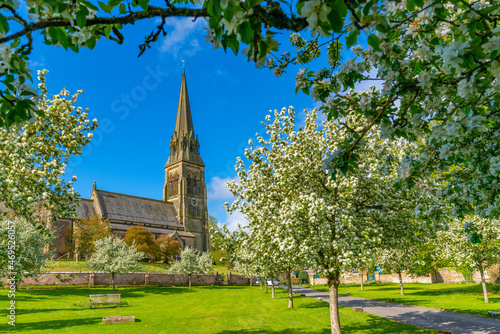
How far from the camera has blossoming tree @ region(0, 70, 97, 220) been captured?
11203mm

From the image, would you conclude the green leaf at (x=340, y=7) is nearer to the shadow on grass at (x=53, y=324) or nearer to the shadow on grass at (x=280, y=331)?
the shadow on grass at (x=280, y=331)

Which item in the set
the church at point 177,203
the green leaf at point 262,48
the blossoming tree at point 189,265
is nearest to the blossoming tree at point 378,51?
the green leaf at point 262,48

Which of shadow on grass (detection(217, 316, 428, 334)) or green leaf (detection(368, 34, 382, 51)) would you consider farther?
shadow on grass (detection(217, 316, 428, 334))

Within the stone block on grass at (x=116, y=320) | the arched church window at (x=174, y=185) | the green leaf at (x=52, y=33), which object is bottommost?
the stone block on grass at (x=116, y=320)

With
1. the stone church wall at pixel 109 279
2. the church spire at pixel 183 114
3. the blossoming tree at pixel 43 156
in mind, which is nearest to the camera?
the blossoming tree at pixel 43 156

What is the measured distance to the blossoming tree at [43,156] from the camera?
36.8ft

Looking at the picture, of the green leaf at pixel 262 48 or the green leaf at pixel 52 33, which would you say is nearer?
the green leaf at pixel 262 48

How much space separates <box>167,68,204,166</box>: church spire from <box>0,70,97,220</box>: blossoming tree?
9275cm

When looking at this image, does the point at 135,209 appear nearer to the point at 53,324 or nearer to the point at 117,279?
the point at 117,279

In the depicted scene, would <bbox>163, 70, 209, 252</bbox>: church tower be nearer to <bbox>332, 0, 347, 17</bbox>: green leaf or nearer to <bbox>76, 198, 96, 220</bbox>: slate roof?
<bbox>76, 198, 96, 220</bbox>: slate roof

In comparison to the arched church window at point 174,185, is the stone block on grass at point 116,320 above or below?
below

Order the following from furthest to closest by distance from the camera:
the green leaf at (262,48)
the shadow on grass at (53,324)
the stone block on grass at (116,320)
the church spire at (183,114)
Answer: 1. the church spire at (183,114)
2. the stone block on grass at (116,320)
3. the shadow on grass at (53,324)
4. the green leaf at (262,48)

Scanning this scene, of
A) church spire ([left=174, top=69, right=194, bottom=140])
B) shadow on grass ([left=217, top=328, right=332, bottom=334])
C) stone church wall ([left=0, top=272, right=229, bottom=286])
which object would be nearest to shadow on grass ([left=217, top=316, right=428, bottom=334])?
shadow on grass ([left=217, top=328, right=332, bottom=334])

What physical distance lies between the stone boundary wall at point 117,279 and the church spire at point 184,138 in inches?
1864
